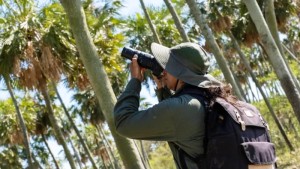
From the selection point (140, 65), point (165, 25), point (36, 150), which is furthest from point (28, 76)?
point (36, 150)

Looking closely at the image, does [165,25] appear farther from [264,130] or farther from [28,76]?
[264,130]

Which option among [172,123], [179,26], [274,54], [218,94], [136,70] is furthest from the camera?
[179,26]

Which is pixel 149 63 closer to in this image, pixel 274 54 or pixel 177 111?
pixel 177 111

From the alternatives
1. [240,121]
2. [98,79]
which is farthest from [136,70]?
[98,79]

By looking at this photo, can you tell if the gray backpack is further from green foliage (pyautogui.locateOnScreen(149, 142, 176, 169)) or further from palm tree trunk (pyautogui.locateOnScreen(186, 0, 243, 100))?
green foliage (pyautogui.locateOnScreen(149, 142, 176, 169))

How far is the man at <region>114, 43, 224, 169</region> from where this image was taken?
229 cm

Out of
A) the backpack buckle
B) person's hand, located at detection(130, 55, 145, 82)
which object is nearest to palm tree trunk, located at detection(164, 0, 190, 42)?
person's hand, located at detection(130, 55, 145, 82)

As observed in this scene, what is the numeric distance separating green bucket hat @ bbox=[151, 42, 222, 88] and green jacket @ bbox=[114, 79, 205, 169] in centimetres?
14

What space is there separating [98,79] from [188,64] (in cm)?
237

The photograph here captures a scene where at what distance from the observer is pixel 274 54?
31.9 ft

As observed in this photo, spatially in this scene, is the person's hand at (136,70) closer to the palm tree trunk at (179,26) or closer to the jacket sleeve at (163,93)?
the jacket sleeve at (163,93)

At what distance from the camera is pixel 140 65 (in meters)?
2.72

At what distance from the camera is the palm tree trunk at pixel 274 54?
9445mm

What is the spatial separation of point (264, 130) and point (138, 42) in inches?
773
